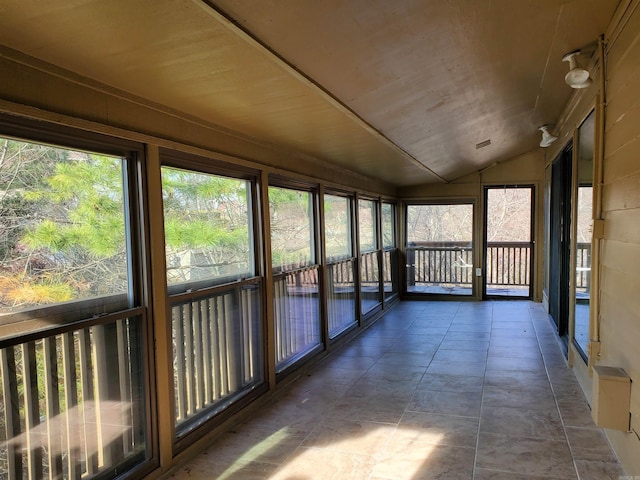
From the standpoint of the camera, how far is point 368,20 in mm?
1590

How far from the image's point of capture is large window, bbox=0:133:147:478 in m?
1.57

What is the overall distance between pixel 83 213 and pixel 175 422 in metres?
1.22

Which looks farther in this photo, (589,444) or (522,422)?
(522,422)

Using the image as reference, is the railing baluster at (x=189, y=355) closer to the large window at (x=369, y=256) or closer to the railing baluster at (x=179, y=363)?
the railing baluster at (x=179, y=363)

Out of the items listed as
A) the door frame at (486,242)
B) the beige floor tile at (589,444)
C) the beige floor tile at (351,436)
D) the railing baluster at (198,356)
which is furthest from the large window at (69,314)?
the door frame at (486,242)

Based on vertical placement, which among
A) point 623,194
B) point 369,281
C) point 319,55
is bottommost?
point 369,281

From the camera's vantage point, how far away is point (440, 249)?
722cm

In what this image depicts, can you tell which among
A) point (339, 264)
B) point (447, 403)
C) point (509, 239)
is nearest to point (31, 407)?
point (447, 403)

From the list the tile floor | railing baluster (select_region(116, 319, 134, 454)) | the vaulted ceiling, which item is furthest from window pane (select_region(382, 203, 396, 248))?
railing baluster (select_region(116, 319, 134, 454))

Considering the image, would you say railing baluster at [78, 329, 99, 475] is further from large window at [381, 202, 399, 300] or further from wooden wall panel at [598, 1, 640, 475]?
large window at [381, 202, 399, 300]

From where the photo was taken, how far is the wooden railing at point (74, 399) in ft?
5.18

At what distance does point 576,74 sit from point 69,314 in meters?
2.84

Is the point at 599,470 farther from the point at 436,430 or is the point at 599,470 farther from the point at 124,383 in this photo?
the point at 124,383

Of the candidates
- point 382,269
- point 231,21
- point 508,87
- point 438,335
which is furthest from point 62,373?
point 382,269
